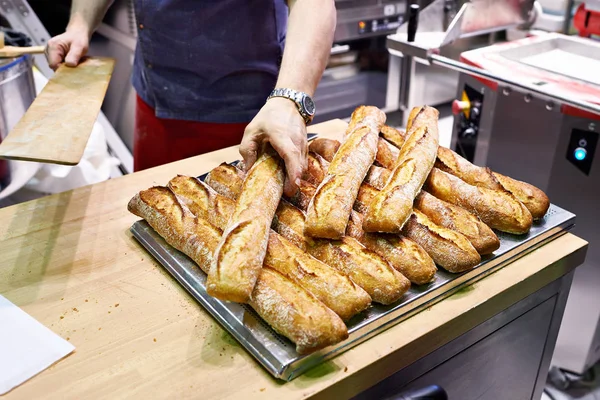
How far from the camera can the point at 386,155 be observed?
1.33 meters

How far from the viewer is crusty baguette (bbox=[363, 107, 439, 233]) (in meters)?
1.04

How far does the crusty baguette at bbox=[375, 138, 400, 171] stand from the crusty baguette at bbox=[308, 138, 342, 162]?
0.10 meters

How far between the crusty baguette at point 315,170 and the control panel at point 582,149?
39.1 inches

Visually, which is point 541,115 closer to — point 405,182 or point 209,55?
point 405,182

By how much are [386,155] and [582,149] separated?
866mm

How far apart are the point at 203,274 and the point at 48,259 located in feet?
1.22

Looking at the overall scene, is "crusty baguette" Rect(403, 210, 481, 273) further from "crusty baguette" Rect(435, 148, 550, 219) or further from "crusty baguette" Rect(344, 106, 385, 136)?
"crusty baguette" Rect(344, 106, 385, 136)

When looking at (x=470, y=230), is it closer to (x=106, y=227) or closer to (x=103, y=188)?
(x=106, y=227)

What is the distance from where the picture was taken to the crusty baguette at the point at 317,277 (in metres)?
0.91

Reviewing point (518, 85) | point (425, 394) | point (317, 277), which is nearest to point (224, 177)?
point (317, 277)

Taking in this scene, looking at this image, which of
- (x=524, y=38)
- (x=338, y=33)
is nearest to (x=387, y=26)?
(x=338, y=33)

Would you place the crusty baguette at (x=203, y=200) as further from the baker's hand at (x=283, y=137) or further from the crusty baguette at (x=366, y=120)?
the crusty baguette at (x=366, y=120)

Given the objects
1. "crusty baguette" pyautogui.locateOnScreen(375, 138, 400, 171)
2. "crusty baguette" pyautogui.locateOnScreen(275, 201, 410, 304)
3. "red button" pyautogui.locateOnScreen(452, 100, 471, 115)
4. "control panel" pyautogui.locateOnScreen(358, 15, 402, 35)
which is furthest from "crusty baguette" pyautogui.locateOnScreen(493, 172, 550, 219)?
"control panel" pyautogui.locateOnScreen(358, 15, 402, 35)

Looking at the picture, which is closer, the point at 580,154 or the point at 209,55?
the point at 209,55
